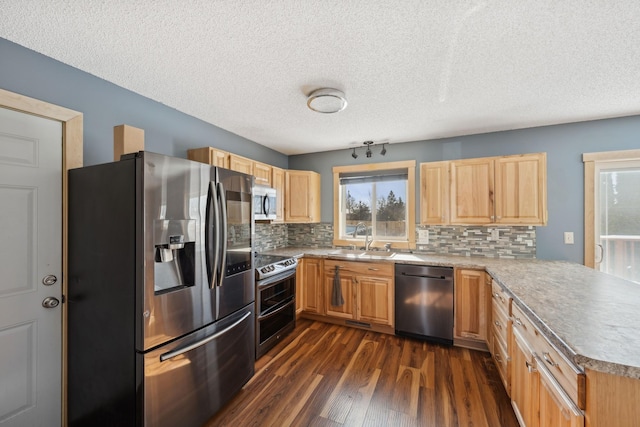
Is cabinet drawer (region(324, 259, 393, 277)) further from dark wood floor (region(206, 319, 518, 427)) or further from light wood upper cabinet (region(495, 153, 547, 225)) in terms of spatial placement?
light wood upper cabinet (region(495, 153, 547, 225))

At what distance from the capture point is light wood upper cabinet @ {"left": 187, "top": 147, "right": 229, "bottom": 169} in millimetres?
2590

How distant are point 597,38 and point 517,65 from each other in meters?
0.38

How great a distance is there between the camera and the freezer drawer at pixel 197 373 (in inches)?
55.8

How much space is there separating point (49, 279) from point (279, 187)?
2.47 meters

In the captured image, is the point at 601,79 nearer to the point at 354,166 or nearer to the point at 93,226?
the point at 354,166

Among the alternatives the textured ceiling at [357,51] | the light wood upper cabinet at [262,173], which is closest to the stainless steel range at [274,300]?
the light wood upper cabinet at [262,173]

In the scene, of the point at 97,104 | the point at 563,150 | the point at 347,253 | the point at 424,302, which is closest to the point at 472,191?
the point at 563,150

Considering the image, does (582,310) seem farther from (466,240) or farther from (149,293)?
(149,293)

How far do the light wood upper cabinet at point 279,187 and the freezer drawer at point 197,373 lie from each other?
1690 mm

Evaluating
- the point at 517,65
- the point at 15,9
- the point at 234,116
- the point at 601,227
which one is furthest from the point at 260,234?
the point at 601,227

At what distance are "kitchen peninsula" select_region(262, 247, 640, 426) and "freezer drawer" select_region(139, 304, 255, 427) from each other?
187 centimetres

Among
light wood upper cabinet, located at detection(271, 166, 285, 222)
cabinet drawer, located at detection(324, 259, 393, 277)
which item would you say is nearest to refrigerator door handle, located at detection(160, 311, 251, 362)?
cabinet drawer, located at detection(324, 259, 393, 277)

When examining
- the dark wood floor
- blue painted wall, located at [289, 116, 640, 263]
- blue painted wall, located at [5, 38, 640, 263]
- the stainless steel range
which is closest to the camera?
blue painted wall, located at [5, 38, 640, 263]

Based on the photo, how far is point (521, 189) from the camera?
2.80 meters
